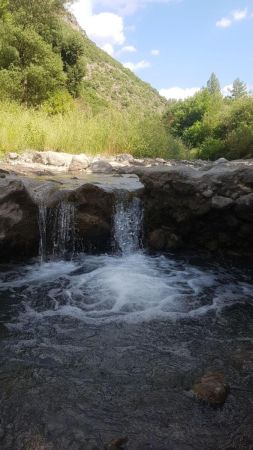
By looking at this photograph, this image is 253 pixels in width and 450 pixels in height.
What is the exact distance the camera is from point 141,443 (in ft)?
7.16

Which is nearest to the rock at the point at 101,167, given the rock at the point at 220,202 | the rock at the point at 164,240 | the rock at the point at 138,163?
the rock at the point at 138,163

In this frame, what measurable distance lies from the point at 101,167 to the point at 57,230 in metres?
6.02

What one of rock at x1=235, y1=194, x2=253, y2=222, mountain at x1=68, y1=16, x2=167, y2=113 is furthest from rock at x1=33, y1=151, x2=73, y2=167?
mountain at x1=68, y1=16, x2=167, y2=113

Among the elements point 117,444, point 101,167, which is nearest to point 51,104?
point 101,167

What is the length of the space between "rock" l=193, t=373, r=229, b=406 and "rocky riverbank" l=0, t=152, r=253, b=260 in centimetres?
322

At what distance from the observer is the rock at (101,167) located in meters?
11.4

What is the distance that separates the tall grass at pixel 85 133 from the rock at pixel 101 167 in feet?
7.01

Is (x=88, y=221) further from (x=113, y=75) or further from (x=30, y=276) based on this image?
(x=113, y=75)

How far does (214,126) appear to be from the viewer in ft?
93.0

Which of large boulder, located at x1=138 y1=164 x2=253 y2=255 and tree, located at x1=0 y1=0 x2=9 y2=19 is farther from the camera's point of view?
tree, located at x1=0 y1=0 x2=9 y2=19

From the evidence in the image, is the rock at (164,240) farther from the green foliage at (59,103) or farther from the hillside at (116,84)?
the hillside at (116,84)

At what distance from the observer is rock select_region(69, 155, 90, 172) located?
1137cm

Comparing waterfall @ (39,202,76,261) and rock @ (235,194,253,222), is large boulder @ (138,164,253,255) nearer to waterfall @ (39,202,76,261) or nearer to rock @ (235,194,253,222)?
rock @ (235,194,253,222)

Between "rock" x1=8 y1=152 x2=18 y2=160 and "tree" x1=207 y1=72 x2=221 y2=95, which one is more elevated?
"tree" x1=207 y1=72 x2=221 y2=95
